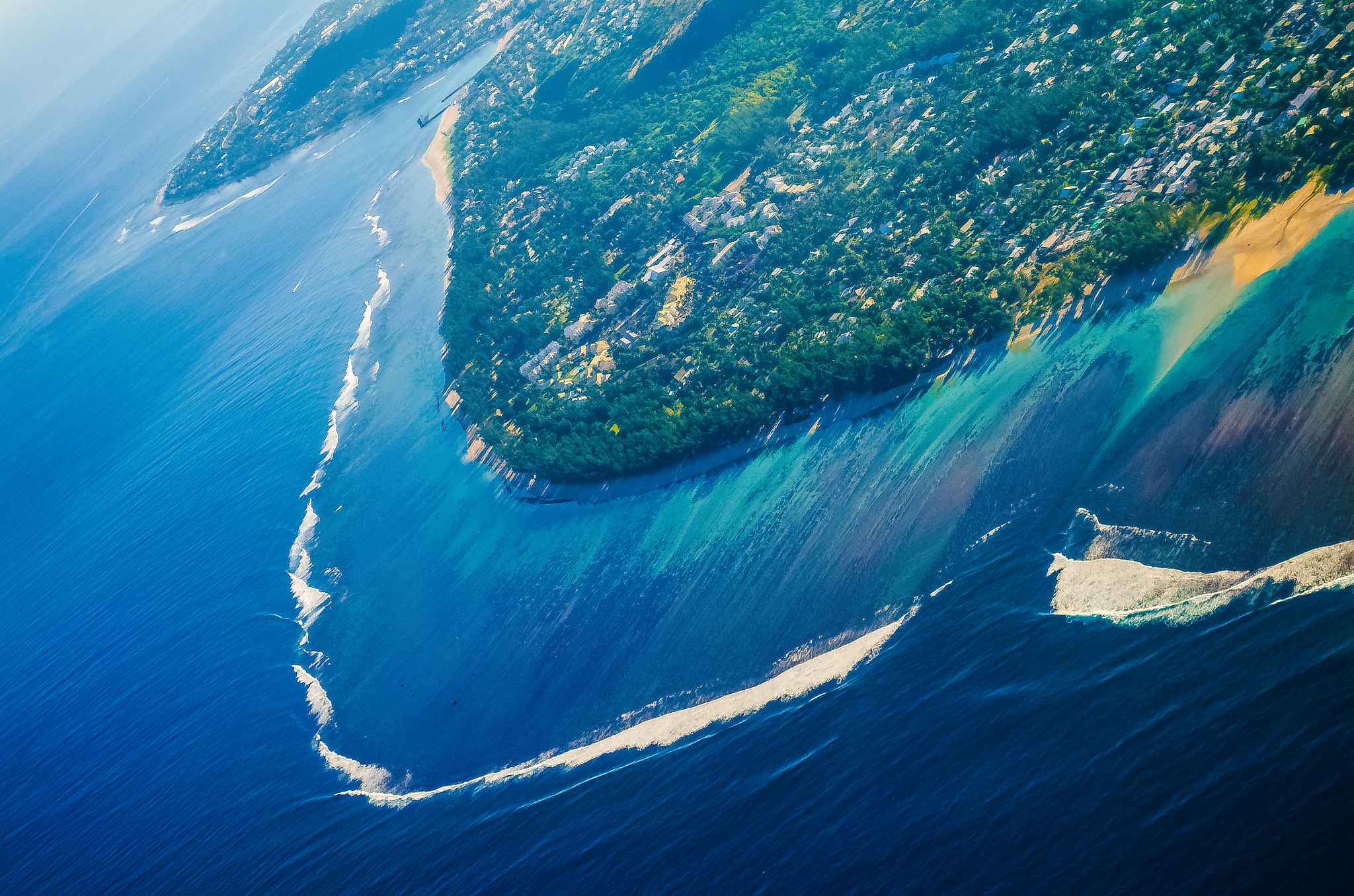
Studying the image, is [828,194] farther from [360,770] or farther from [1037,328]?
[360,770]

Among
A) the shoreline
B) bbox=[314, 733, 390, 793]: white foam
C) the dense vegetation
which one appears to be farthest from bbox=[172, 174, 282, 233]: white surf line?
bbox=[314, 733, 390, 793]: white foam

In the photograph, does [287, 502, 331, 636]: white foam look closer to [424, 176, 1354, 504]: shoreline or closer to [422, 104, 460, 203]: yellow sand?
[424, 176, 1354, 504]: shoreline

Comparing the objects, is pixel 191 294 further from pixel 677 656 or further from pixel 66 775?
pixel 677 656

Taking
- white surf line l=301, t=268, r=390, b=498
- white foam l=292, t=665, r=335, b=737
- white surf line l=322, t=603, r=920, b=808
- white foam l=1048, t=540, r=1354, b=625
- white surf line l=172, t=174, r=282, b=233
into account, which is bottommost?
white foam l=1048, t=540, r=1354, b=625

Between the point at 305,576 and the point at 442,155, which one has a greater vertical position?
the point at 442,155

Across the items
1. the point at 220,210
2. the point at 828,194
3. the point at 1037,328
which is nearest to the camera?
the point at 1037,328

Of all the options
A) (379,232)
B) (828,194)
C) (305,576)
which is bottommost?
(828,194)

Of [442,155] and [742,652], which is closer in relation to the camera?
[742,652]

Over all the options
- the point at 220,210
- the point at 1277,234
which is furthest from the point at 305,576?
the point at 220,210
